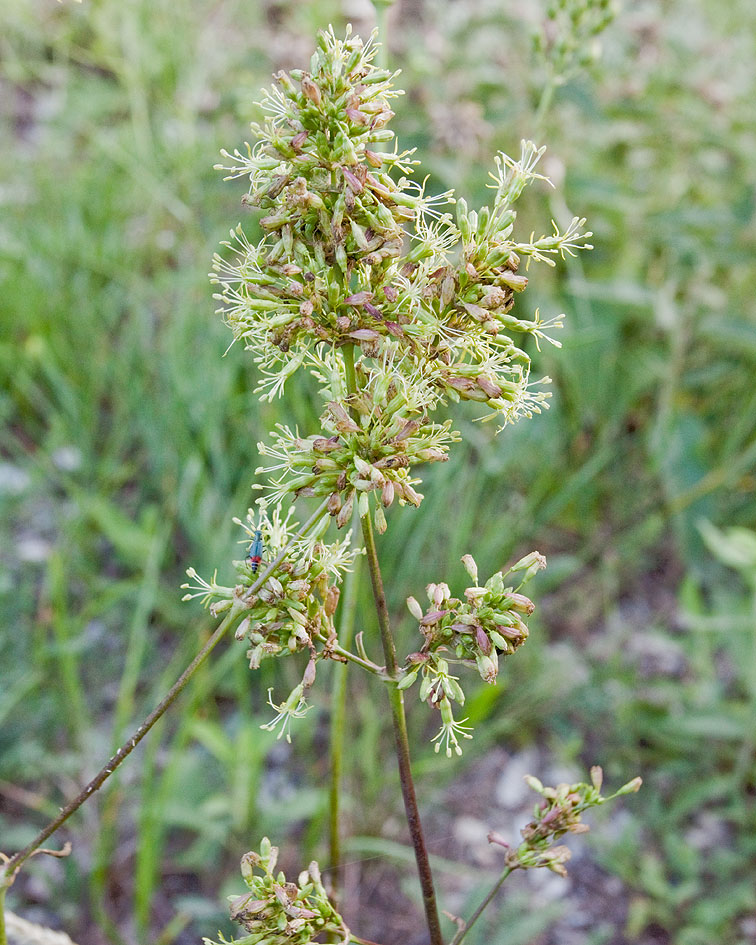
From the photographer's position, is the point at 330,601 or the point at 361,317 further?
the point at 330,601

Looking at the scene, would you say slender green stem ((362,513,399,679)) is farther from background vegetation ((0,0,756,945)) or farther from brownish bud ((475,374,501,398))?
background vegetation ((0,0,756,945))

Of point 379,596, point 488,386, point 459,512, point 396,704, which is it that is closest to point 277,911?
point 396,704

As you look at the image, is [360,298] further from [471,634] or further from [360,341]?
[471,634]

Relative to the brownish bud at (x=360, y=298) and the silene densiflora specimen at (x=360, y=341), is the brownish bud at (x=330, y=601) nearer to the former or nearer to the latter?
the silene densiflora specimen at (x=360, y=341)

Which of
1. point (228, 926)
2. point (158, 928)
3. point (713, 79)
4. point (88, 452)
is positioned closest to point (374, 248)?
point (228, 926)

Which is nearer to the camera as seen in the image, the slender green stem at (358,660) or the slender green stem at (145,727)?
the slender green stem at (145,727)

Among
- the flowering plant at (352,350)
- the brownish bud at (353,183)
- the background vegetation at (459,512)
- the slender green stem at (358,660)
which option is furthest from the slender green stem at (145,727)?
the background vegetation at (459,512)
